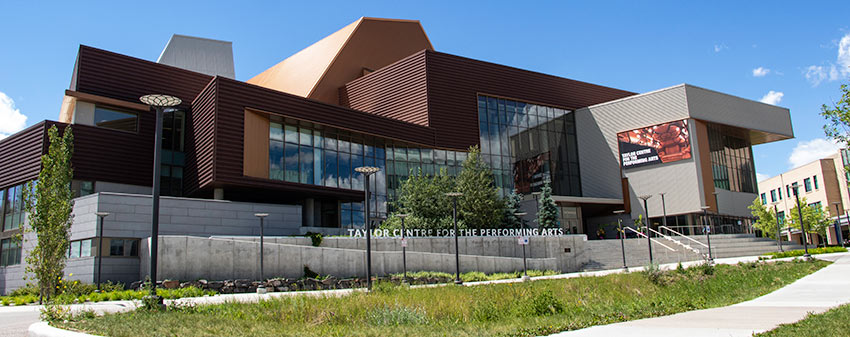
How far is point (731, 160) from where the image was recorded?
5741 cm

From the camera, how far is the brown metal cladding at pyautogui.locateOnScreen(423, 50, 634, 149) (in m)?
50.7

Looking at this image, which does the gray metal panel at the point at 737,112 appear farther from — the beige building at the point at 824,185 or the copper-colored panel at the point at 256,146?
the copper-colored panel at the point at 256,146

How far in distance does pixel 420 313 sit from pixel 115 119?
34.5m

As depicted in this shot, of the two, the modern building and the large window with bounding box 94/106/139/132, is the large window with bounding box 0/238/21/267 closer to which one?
the modern building

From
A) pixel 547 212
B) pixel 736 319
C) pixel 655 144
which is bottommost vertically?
pixel 736 319

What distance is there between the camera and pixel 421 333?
9.95m

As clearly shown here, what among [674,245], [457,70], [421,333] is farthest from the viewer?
[457,70]

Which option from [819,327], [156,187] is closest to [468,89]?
[156,187]

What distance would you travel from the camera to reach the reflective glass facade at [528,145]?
54.0 m

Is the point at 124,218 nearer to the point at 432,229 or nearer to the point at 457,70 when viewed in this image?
the point at 432,229

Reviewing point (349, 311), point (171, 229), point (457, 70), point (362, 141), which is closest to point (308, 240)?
point (171, 229)

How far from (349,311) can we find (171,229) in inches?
942

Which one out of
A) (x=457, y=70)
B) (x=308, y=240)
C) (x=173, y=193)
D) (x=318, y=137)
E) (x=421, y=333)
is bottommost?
(x=421, y=333)

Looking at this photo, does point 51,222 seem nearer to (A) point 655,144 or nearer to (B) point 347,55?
(B) point 347,55
